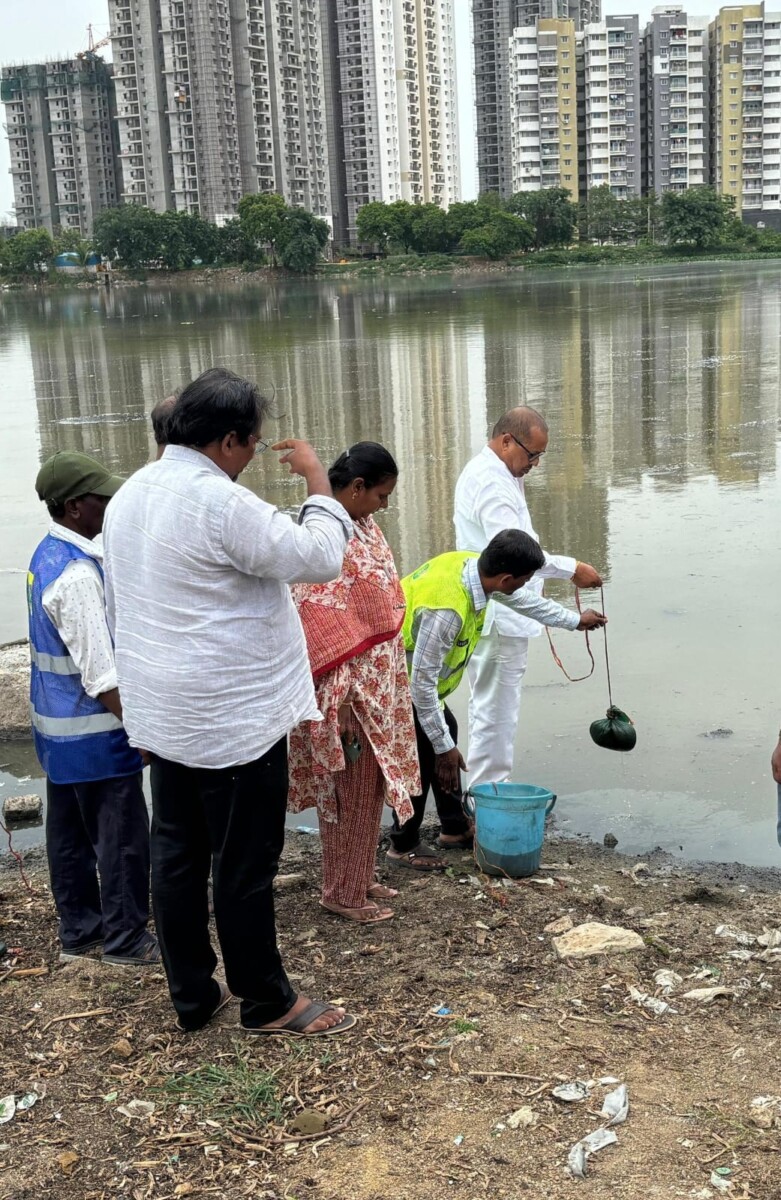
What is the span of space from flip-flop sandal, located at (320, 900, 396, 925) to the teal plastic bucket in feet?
1.71

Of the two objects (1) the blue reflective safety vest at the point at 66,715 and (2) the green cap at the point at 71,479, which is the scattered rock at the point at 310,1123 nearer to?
(1) the blue reflective safety vest at the point at 66,715

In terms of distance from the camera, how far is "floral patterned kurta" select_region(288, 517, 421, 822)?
3.85 metres

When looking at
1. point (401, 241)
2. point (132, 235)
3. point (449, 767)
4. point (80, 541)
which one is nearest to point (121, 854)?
point (80, 541)

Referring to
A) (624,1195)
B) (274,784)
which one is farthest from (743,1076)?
(274,784)

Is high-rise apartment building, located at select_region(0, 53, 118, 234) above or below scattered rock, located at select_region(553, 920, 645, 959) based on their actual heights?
above

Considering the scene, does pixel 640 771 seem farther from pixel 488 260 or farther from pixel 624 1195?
pixel 488 260

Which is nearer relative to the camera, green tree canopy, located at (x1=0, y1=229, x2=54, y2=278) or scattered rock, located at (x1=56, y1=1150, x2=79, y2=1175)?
scattered rock, located at (x1=56, y1=1150, x2=79, y2=1175)

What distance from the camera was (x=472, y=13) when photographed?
15712 centimetres

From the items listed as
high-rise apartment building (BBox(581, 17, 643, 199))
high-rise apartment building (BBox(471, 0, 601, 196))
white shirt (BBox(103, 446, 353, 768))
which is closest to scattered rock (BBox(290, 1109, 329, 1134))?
white shirt (BBox(103, 446, 353, 768))

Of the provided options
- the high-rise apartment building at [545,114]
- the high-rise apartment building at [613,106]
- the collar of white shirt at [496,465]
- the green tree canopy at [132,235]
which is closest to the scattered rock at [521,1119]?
the collar of white shirt at [496,465]

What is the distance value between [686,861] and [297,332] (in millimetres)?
28763

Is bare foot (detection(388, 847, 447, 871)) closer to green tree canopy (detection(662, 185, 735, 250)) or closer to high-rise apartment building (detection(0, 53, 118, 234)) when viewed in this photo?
green tree canopy (detection(662, 185, 735, 250))

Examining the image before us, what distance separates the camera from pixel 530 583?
16.1ft

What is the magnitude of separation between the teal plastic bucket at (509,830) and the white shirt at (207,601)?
147cm
